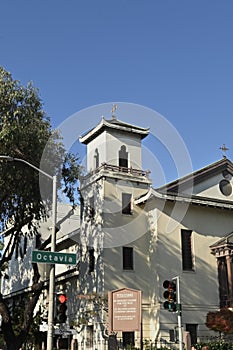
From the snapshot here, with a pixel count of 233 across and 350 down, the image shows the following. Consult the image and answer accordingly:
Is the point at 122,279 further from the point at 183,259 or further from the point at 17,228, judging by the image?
the point at 17,228

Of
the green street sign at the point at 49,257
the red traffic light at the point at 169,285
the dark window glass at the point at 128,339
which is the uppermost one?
the green street sign at the point at 49,257

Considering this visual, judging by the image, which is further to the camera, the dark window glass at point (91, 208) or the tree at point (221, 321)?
the dark window glass at point (91, 208)

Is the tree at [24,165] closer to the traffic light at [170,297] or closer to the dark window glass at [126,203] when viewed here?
the dark window glass at [126,203]

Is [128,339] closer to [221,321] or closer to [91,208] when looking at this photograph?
[221,321]

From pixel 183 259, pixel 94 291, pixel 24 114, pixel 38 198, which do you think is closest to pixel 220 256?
pixel 183 259

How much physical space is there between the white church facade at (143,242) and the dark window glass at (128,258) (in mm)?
65

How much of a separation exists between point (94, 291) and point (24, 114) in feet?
38.8

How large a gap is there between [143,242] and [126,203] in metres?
2.81

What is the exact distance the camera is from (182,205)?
34.5m

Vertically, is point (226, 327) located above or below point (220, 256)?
below

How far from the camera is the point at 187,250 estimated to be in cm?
3456

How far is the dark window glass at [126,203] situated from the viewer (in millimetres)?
34312

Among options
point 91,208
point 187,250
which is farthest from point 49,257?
point 187,250

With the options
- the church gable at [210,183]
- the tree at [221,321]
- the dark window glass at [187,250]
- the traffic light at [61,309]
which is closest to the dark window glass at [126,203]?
the church gable at [210,183]
